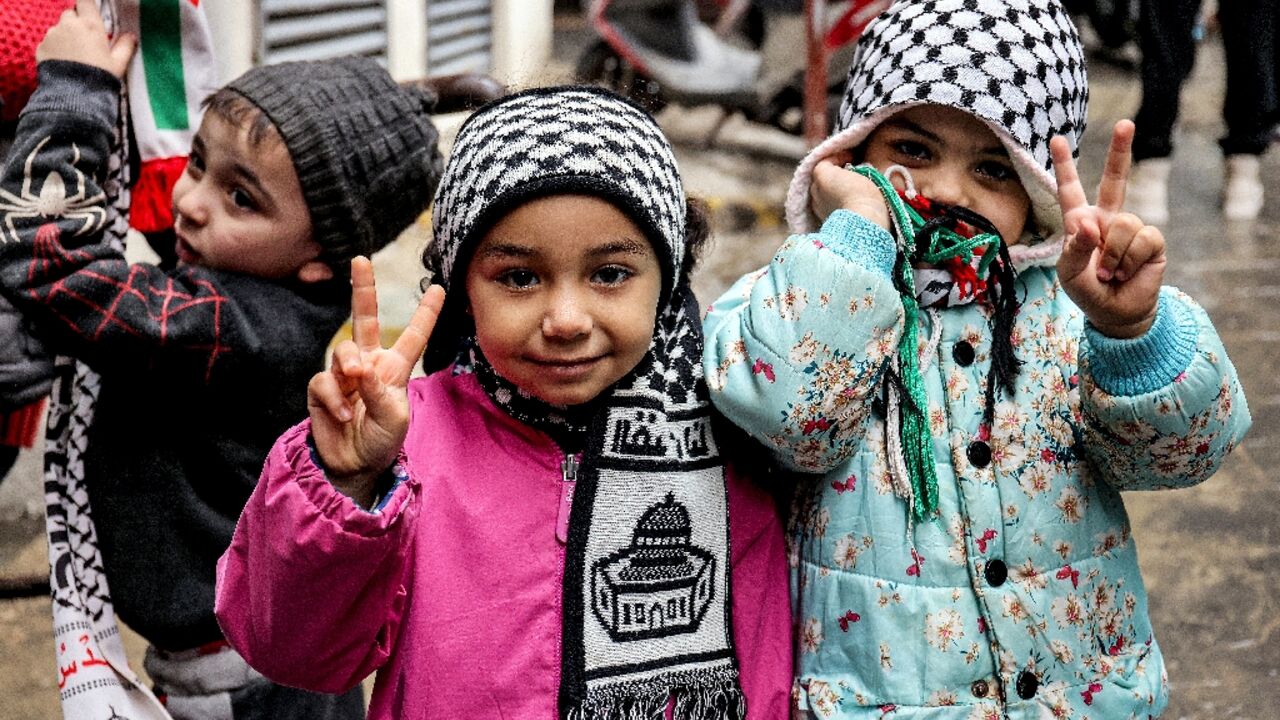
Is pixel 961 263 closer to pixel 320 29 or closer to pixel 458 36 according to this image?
pixel 320 29

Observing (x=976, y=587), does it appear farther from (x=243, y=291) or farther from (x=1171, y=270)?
(x=1171, y=270)

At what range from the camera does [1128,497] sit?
396 centimetres

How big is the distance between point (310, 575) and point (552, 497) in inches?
14.5

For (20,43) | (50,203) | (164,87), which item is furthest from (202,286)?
(20,43)

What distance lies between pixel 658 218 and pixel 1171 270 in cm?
464

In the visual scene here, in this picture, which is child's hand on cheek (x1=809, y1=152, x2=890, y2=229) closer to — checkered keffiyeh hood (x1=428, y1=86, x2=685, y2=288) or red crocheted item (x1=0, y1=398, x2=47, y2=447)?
checkered keffiyeh hood (x1=428, y1=86, x2=685, y2=288)

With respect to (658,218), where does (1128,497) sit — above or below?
below

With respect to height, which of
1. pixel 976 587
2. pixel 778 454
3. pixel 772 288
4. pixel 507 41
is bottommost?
pixel 507 41

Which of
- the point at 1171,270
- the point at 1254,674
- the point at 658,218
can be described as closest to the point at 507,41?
the point at 1171,270

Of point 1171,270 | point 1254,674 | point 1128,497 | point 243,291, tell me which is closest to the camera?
point 243,291

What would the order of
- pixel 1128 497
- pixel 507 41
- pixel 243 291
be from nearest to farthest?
pixel 243 291 → pixel 1128 497 → pixel 507 41

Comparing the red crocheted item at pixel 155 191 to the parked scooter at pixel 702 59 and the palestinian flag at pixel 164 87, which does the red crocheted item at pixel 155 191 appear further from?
the parked scooter at pixel 702 59

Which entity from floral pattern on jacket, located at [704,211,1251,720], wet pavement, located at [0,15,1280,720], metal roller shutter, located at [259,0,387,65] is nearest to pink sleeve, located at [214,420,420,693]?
floral pattern on jacket, located at [704,211,1251,720]

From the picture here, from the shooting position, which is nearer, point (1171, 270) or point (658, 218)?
point (658, 218)
